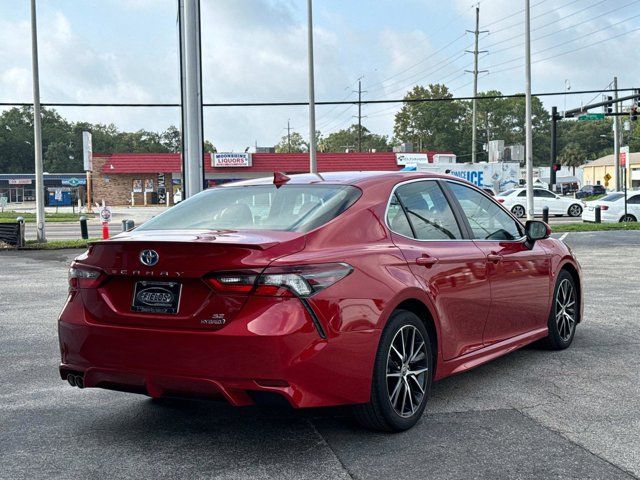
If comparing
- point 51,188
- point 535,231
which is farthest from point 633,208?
point 51,188

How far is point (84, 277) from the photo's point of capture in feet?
14.9

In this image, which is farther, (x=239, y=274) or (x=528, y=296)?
(x=528, y=296)

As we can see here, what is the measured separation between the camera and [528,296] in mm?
6152

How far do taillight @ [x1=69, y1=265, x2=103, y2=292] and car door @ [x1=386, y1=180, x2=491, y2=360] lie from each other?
1.78 meters

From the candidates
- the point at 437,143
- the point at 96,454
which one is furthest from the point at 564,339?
the point at 437,143

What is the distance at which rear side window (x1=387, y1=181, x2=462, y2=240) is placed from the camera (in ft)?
16.4

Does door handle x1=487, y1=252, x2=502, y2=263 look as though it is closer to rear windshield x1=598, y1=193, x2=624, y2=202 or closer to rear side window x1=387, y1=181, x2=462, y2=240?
rear side window x1=387, y1=181, x2=462, y2=240

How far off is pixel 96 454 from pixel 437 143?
11602cm

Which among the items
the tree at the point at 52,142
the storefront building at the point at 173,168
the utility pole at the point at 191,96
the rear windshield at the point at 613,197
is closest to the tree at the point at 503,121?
the tree at the point at 52,142

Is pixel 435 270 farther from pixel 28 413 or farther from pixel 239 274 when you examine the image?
pixel 28 413

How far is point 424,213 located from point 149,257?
1.97 m

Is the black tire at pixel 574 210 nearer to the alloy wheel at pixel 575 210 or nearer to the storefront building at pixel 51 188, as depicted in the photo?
the alloy wheel at pixel 575 210

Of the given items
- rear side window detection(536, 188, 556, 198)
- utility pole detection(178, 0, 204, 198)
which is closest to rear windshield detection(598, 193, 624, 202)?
rear side window detection(536, 188, 556, 198)

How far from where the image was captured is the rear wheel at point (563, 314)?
6.69 m
